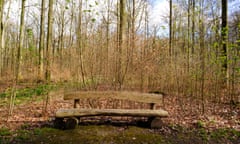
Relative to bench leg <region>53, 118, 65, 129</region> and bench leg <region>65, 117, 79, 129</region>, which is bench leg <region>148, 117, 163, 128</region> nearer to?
bench leg <region>65, 117, 79, 129</region>

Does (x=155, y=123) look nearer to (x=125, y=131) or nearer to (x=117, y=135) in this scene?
(x=125, y=131)

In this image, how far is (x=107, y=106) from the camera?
6594mm

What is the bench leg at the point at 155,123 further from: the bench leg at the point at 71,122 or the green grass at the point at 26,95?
the green grass at the point at 26,95

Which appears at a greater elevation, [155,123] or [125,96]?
[125,96]

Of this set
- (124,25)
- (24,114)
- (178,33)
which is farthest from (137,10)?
(24,114)

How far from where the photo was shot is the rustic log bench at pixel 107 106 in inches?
186

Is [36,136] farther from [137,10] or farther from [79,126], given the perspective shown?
[137,10]

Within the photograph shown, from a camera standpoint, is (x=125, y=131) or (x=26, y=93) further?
(x=26, y=93)

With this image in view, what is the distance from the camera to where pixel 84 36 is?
7.80 m

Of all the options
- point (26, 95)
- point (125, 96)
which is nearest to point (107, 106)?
point (125, 96)

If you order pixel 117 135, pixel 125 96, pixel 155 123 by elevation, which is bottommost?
pixel 117 135

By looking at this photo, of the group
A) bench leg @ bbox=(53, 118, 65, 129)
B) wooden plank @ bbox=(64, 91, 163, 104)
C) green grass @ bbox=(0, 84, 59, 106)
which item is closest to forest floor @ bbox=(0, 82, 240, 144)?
bench leg @ bbox=(53, 118, 65, 129)

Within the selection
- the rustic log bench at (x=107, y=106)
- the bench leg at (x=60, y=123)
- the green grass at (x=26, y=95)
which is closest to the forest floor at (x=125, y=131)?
the bench leg at (x=60, y=123)

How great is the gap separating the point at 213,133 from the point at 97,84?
11.8ft
